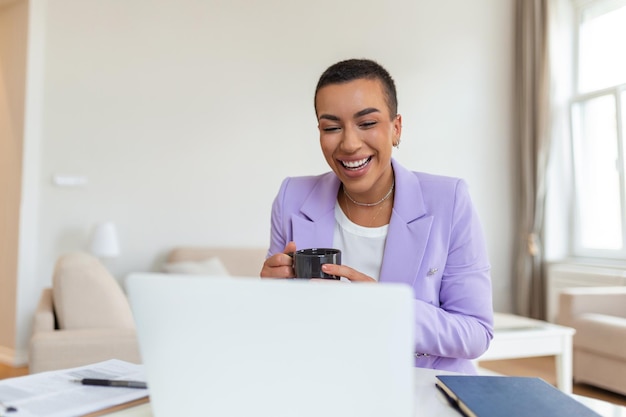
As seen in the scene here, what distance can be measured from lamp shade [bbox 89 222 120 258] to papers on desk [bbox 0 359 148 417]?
9.26 feet

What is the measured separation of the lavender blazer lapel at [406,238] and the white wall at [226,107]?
3.15m

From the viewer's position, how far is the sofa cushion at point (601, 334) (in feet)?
10.8

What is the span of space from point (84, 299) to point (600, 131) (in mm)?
4178

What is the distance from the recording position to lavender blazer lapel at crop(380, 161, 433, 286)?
1218 mm

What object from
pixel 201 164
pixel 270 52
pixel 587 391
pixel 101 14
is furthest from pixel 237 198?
pixel 587 391

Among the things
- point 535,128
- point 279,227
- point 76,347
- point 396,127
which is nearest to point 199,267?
point 76,347

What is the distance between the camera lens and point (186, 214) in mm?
4227

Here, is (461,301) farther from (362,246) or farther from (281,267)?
(281,267)

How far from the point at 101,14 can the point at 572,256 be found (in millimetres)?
4258

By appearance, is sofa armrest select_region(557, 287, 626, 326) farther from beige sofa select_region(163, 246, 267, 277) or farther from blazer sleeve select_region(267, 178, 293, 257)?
blazer sleeve select_region(267, 178, 293, 257)

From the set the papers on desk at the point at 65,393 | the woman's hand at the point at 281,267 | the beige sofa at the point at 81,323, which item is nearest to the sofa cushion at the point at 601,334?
the beige sofa at the point at 81,323

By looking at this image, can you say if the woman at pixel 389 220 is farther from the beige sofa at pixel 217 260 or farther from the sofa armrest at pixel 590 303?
the sofa armrest at pixel 590 303

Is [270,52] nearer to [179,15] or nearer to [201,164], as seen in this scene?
[179,15]

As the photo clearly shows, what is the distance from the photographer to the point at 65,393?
34.9 inches
